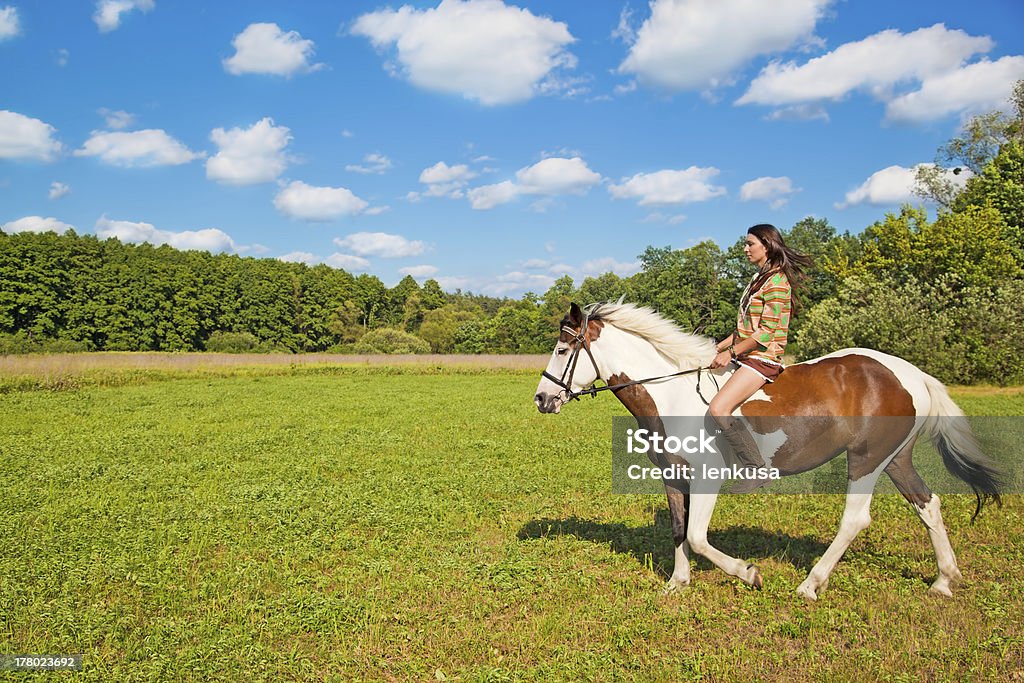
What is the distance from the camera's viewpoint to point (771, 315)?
5.36 meters

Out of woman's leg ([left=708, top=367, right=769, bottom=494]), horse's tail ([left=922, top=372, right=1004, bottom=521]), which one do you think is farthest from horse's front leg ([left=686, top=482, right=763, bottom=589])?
horse's tail ([left=922, top=372, right=1004, bottom=521])

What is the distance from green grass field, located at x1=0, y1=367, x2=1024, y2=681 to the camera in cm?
457

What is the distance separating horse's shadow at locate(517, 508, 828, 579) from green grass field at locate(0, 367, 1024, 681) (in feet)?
0.13

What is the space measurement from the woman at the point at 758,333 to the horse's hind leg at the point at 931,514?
1.42m

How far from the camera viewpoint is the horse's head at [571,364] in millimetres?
5965

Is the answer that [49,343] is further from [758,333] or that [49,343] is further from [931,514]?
[931,514]

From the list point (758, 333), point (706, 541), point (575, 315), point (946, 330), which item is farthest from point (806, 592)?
point (946, 330)

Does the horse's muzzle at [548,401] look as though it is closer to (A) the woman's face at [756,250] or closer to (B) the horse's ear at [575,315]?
(B) the horse's ear at [575,315]

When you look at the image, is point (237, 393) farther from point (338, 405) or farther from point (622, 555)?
point (622, 555)

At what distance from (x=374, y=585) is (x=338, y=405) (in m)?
15.3

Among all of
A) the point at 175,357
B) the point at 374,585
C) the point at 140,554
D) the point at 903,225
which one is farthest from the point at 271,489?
the point at 903,225

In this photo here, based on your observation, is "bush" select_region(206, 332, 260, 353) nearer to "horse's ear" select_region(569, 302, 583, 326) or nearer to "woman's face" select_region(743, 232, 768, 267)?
"horse's ear" select_region(569, 302, 583, 326)

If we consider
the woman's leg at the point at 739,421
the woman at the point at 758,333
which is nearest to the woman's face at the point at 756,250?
the woman at the point at 758,333

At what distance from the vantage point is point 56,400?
21.2 m
